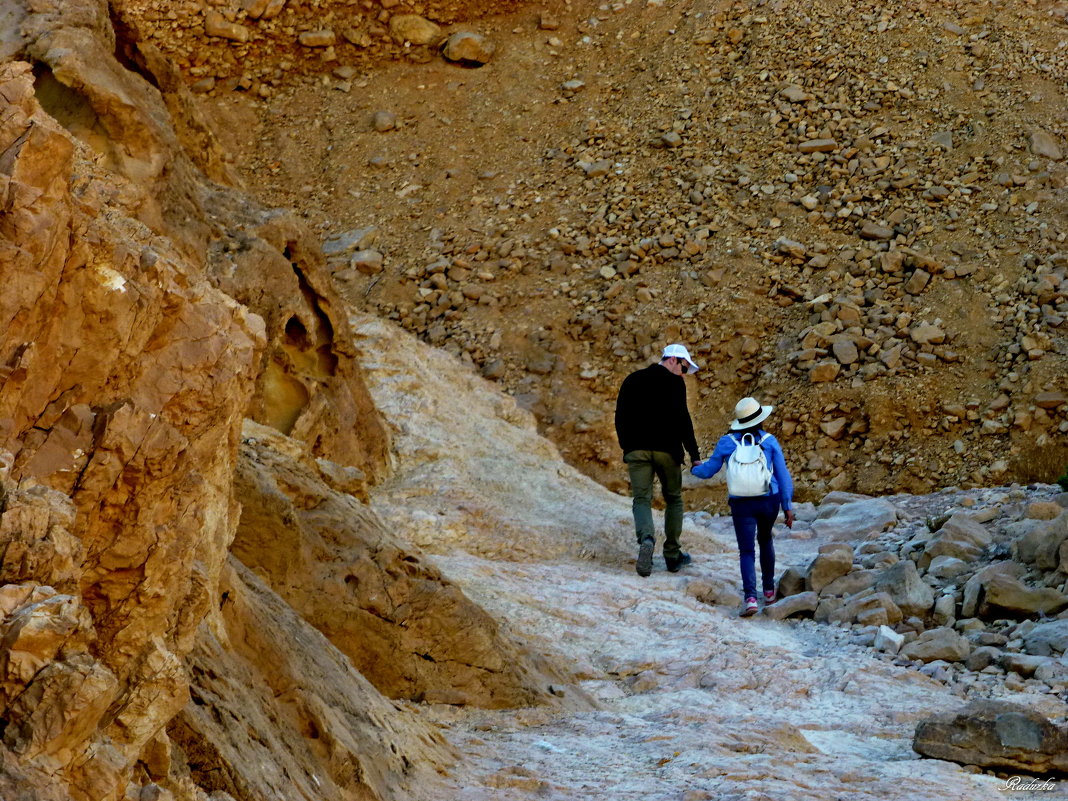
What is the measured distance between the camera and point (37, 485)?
261 centimetres

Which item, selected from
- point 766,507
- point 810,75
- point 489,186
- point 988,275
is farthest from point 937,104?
point 766,507

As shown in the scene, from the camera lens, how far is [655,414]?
29.5 ft

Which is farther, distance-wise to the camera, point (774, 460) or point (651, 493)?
point (651, 493)

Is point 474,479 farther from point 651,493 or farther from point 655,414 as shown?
point 655,414

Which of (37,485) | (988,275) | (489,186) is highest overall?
(489,186)

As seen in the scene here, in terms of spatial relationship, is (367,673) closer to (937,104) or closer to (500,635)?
(500,635)

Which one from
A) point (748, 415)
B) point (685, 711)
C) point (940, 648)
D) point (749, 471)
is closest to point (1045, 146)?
point (748, 415)

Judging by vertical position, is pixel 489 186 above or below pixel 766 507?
above

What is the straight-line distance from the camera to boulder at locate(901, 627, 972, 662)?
23.6 feet

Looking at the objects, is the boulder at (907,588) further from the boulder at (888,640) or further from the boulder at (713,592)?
the boulder at (713,592)

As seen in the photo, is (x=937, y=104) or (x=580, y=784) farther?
(x=937, y=104)

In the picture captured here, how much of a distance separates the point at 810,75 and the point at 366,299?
6658 millimetres

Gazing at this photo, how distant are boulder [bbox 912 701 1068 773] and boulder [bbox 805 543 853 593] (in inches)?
128

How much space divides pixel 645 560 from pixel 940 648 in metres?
2.26
